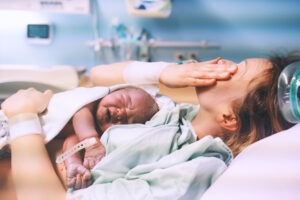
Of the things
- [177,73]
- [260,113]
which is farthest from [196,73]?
[260,113]

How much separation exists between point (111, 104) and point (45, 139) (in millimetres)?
160

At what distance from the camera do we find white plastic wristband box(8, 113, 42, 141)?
0.68m

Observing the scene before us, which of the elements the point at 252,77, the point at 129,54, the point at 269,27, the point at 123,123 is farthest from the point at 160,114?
the point at 269,27

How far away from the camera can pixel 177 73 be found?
859mm

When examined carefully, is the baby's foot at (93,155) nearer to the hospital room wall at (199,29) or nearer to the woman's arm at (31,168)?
the woman's arm at (31,168)

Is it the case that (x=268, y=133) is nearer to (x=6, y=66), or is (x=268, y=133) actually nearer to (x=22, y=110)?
(x=22, y=110)

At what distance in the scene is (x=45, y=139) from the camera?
2.34ft

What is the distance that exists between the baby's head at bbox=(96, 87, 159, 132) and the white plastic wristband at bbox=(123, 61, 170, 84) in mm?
90

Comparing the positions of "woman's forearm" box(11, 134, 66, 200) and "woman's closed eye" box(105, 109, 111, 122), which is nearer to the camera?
"woman's forearm" box(11, 134, 66, 200)

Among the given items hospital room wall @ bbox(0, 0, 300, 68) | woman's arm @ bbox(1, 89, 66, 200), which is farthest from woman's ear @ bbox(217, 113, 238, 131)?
woman's arm @ bbox(1, 89, 66, 200)

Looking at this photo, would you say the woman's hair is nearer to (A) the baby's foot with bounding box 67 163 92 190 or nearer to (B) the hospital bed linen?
(B) the hospital bed linen

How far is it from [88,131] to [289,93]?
0.44 meters

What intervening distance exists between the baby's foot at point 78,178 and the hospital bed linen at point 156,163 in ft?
0.04

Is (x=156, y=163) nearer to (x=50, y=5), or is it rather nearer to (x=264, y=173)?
(x=264, y=173)
